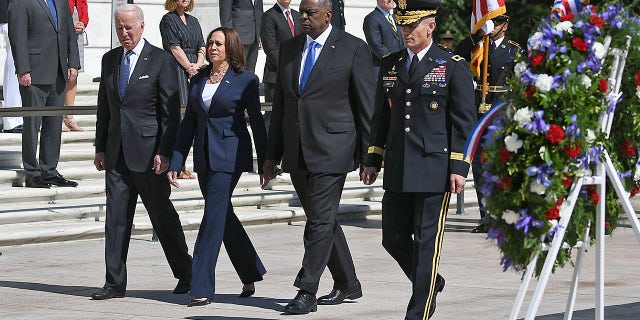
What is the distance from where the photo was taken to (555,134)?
254 inches

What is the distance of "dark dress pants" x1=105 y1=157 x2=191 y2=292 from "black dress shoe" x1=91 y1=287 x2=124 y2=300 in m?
0.06

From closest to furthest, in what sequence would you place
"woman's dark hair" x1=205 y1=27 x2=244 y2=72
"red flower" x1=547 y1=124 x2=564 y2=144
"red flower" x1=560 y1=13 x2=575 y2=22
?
"red flower" x1=547 y1=124 x2=564 y2=144
"red flower" x1=560 y1=13 x2=575 y2=22
"woman's dark hair" x1=205 y1=27 x2=244 y2=72

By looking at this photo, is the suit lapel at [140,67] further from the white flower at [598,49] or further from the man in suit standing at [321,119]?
the white flower at [598,49]

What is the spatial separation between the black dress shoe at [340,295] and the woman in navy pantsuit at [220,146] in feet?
1.73

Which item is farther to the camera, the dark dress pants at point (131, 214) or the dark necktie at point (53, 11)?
the dark necktie at point (53, 11)

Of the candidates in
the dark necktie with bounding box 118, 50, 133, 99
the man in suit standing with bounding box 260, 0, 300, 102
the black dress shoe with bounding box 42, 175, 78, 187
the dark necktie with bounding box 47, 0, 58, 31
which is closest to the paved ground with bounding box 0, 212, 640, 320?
the black dress shoe with bounding box 42, 175, 78, 187

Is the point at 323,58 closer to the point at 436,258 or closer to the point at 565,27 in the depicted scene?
the point at 436,258

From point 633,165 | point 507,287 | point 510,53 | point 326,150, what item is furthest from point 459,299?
point 510,53

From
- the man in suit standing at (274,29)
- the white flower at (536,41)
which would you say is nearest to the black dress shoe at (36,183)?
the man in suit standing at (274,29)

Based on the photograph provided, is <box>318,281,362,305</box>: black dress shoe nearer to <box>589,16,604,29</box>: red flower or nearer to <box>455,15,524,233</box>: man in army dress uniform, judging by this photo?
<box>589,16,604,29</box>: red flower

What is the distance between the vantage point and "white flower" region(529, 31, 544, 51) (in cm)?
661

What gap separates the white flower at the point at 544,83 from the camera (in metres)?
6.48

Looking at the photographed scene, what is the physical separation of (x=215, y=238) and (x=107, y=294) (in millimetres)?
874

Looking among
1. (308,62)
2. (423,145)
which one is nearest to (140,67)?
(308,62)
